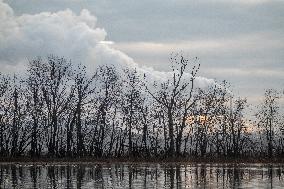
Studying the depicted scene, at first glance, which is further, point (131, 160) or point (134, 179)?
point (131, 160)

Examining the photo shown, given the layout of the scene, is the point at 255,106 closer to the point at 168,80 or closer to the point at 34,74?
the point at 168,80

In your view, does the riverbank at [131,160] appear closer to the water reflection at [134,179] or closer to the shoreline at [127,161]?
the shoreline at [127,161]

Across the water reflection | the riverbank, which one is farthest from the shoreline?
the water reflection

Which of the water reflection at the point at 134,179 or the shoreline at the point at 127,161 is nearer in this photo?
the water reflection at the point at 134,179

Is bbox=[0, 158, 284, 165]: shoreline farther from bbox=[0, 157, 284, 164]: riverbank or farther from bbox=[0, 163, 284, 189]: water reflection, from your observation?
bbox=[0, 163, 284, 189]: water reflection

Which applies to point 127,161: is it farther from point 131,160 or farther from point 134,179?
point 134,179

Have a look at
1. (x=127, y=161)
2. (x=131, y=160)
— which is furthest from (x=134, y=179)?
(x=131, y=160)

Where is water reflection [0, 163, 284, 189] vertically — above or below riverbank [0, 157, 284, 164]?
above

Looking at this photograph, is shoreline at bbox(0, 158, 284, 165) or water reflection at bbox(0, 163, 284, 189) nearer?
water reflection at bbox(0, 163, 284, 189)

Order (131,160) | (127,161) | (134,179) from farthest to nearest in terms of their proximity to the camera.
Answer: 1. (131,160)
2. (127,161)
3. (134,179)

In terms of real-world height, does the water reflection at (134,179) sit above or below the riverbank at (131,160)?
above

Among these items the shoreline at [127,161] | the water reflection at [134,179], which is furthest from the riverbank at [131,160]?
the water reflection at [134,179]

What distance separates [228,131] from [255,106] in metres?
6.03

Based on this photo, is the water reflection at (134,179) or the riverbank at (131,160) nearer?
the water reflection at (134,179)
